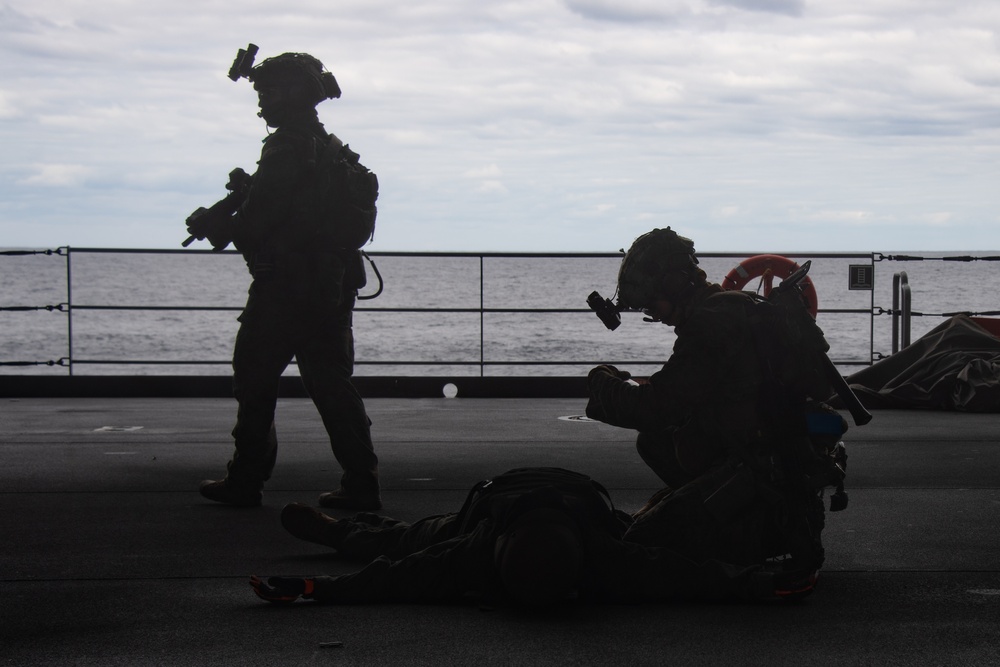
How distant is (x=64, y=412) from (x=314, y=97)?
503cm

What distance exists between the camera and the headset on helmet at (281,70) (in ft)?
18.3

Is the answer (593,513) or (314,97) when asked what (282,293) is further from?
(593,513)

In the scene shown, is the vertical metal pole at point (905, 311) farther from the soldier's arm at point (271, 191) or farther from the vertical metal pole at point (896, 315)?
the soldier's arm at point (271, 191)

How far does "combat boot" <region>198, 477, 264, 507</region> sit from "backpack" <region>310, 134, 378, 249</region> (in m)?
1.17

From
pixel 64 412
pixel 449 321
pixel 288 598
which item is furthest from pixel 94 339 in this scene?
pixel 288 598

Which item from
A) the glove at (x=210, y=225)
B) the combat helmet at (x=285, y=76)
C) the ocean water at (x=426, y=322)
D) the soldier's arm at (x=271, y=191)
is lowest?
the ocean water at (x=426, y=322)

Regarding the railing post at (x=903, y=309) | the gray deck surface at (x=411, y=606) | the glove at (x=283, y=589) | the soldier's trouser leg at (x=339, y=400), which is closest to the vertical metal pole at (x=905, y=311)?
the railing post at (x=903, y=309)

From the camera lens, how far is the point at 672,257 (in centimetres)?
403

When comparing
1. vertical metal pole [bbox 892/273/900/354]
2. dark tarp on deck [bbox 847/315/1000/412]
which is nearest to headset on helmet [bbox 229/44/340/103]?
dark tarp on deck [bbox 847/315/1000/412]

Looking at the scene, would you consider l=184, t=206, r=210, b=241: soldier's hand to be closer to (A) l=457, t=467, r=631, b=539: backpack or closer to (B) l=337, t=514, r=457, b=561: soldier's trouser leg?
(B) l=337, t=514, r=457, b=561: soldier's trouser leg

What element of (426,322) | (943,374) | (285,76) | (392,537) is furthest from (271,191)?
(426,322)

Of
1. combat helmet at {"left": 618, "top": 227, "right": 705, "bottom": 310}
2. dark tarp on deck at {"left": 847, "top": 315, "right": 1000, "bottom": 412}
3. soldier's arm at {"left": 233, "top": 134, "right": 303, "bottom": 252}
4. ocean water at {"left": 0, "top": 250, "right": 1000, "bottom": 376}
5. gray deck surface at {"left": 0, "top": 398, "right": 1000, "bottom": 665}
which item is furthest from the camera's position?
ocean water at {"left": 0, "top": 250, "right": 1000, "bottom": 376}

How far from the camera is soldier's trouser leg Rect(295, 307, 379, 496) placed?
5.57 meters

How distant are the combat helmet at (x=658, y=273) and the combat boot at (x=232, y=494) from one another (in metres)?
2.33
